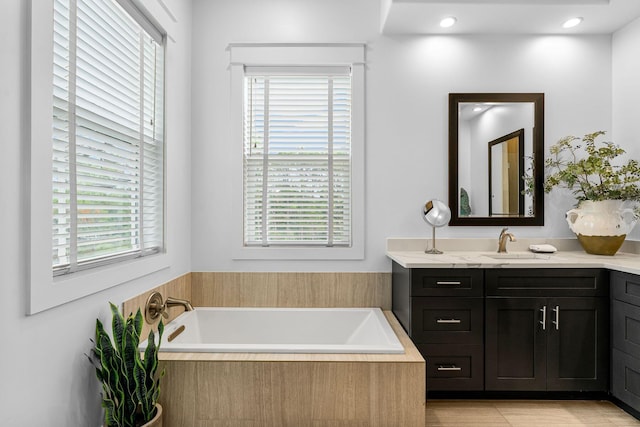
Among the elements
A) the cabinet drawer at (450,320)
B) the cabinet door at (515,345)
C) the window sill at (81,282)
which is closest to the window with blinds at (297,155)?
the cabinet drawer at (450,320)

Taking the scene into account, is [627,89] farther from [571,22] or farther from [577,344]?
[577,344]

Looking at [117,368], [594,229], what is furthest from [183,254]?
[594,229]

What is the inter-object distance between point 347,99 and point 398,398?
1.97m

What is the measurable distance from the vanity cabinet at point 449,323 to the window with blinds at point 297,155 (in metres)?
0.78

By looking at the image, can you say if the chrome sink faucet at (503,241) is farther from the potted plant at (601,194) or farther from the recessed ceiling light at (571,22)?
the recessed ceiling light at (571,22)

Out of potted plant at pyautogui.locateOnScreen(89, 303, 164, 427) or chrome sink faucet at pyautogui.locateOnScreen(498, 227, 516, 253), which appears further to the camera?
chrome sink faucet at pyautogui.locateOnScreen(498, 227, 516, 253)

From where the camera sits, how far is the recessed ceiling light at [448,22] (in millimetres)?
2742

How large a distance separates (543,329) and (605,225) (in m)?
0.84

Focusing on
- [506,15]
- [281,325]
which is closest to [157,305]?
[281,325]

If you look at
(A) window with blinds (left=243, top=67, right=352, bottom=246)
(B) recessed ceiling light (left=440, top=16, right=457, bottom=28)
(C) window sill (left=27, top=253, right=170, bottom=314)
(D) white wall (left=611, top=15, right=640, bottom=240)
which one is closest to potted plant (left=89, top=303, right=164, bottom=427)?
(C) window sill (left=27, top=253, right=170, bottom=314)

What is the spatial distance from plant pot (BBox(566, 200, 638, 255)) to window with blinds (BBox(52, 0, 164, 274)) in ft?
8.83

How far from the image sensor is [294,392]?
1921 mm

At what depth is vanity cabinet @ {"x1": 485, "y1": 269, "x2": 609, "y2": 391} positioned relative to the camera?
2.43 m

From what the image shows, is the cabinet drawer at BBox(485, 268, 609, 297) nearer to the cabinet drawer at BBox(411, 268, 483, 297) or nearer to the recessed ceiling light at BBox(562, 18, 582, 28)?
the cabinet drawer at BBox(411, 268, 483, 297)
